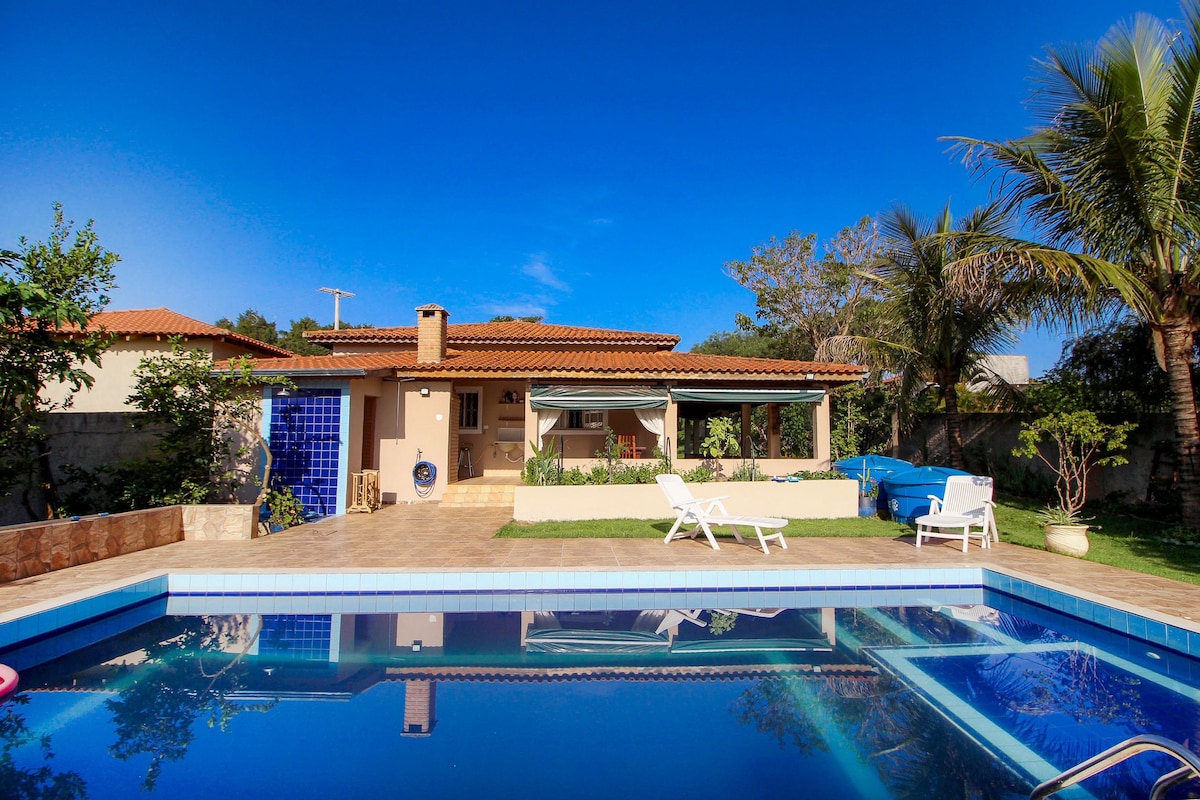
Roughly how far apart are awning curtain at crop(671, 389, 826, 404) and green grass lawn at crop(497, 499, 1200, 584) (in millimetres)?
3520

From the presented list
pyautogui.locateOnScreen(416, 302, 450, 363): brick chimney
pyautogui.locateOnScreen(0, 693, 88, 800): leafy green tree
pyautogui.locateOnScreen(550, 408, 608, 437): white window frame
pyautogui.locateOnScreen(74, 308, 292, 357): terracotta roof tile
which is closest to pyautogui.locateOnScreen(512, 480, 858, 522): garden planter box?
pyautogui.locateOnScreen(416, 302, 450, 363): brick chimney

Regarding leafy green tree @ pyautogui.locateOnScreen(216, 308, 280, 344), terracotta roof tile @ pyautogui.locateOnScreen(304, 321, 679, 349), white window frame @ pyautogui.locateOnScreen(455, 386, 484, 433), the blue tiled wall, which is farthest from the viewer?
leafy green tree @ pyautogui.locateOnScreen(216, 308, 280, 344)

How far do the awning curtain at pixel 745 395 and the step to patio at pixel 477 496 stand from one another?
4.87m

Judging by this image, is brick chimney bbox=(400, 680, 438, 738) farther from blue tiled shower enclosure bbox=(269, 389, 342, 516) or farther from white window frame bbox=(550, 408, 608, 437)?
white window frame bbox=(550, 408, 608, 437)

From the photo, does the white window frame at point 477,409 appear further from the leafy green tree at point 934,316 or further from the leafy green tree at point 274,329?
the leafy green tree at point 274,329

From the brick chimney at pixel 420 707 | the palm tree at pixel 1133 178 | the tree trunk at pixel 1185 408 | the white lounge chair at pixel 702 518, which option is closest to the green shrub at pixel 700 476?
the white lounge chair at pixel 702 518

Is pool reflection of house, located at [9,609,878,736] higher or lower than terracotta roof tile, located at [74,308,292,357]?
lower

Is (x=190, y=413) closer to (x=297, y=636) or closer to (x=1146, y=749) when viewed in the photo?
(x=297, y=636)

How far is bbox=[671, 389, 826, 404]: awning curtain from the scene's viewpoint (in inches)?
600

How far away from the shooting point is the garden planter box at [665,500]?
12531 millimetres

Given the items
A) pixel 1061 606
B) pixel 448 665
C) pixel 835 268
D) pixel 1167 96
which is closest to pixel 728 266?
pixel 835 268

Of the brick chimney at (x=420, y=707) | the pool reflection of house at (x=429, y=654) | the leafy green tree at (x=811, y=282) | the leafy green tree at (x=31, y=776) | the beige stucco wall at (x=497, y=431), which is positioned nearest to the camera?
the leafy green tree at (x=31, y=776)

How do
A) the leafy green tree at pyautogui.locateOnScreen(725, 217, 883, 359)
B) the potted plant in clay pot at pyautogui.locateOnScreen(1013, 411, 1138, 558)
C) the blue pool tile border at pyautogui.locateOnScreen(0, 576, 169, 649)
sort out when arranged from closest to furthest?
1. the blue pool tile border at pyautogui.locateOnScreen(0, 576, 169, 649)
2. the potted plant in clay pot at pyautogui.locateOnScreen(1013, 411, 1138, 558)
3. the leafy green tree at pyautogui.locateOnScreen(725, 217, 883, 359)

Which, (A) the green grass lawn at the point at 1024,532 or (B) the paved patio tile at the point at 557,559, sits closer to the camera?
(B) the paved patio tile at the point at 557,559
